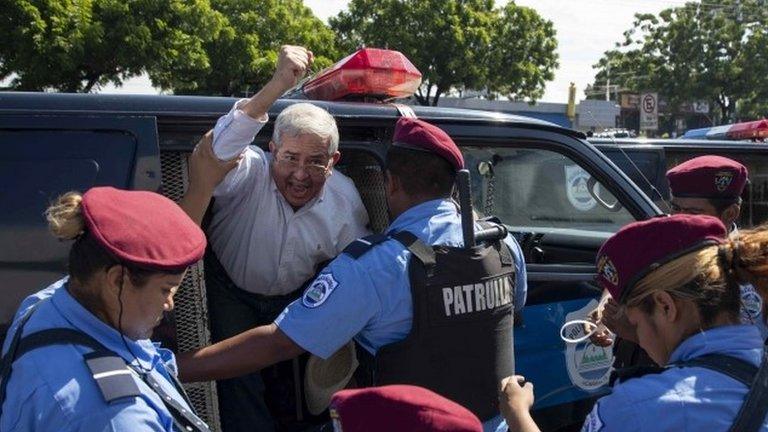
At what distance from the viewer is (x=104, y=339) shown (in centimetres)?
142

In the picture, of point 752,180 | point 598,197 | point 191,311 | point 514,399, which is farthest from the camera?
point 752,180

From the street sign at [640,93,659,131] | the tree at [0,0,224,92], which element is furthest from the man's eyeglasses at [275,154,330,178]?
the tree at [0,0,224,92]

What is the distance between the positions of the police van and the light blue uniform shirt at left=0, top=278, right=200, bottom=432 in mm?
749

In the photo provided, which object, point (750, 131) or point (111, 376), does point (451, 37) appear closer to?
point (750, 131)

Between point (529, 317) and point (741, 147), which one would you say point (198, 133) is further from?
point (741, 147)

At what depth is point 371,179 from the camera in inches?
116

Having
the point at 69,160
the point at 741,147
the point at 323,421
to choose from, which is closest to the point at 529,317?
the point at 323,421

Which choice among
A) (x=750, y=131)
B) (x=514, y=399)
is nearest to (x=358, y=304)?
(x=514, y=399)

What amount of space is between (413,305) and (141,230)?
892 mm

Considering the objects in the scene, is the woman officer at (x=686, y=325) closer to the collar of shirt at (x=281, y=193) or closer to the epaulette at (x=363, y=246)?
the epaulette at (x=363, y=246)

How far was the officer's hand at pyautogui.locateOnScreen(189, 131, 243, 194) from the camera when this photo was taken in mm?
2213

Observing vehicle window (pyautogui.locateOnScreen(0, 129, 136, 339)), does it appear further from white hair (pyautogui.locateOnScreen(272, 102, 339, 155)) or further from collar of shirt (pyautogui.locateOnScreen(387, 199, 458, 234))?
collar of shirt (pyautogui.locateOnScreen(387, 199, 458, 234))

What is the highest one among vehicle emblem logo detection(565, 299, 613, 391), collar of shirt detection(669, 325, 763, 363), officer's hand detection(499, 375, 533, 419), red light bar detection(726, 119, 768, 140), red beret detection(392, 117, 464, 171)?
red beret detection(392, 117, 464, 171)

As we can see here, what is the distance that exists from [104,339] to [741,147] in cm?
591
